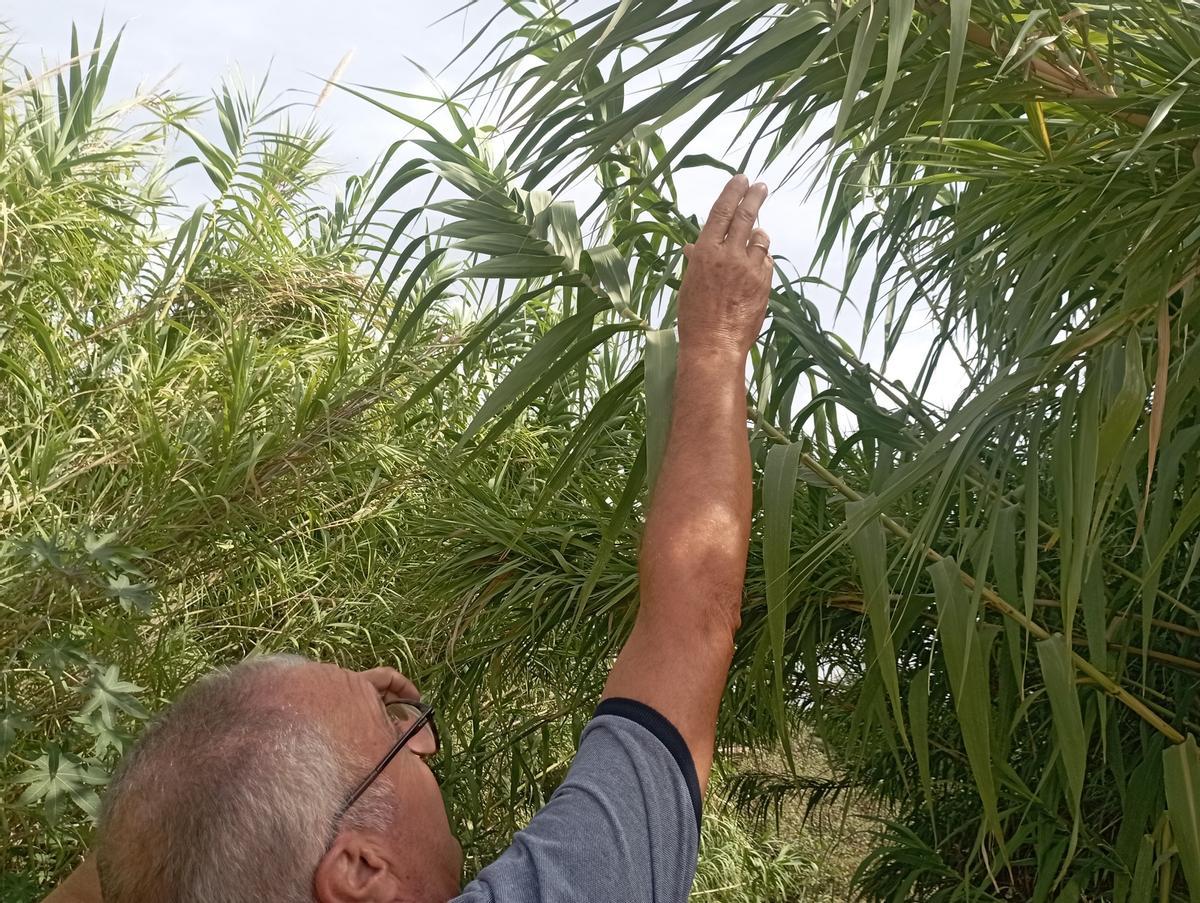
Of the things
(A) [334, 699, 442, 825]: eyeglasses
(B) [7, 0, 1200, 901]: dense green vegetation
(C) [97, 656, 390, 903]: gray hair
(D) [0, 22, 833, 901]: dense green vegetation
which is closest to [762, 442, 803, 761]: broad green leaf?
(B) [7, 0, 1200, 901]: dense green vegetation

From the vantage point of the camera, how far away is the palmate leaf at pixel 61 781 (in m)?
1.77

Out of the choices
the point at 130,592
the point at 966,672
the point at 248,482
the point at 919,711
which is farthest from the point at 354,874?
the point at 248,482

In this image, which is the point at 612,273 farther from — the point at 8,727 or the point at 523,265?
the point at 8,727

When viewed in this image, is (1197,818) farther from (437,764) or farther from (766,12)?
(437,764)

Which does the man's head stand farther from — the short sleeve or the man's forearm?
the man's forearm

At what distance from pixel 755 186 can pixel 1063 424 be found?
36cm

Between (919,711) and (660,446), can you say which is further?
(919,711)

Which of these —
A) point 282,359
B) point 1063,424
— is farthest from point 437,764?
point 1063,424

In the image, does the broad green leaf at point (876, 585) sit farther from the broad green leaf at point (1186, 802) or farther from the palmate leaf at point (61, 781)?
the palmate leaf at point (61, 781)

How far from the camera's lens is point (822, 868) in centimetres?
381

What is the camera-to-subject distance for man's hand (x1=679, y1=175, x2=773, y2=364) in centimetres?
89

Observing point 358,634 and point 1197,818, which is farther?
point 358,634

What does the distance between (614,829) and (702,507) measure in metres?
0.23

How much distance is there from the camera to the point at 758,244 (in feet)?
3.01
